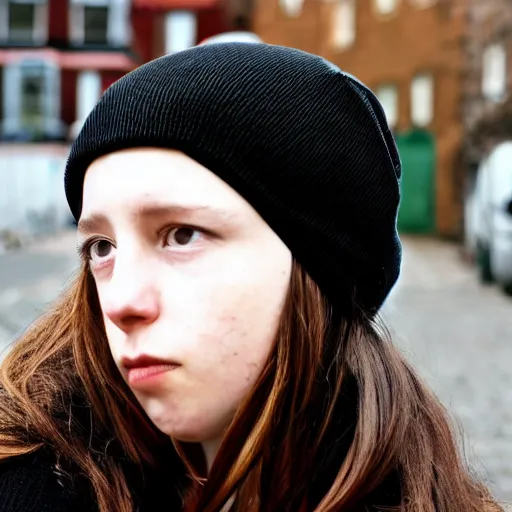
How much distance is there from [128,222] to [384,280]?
52 cm

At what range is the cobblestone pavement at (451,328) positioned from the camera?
3861mm

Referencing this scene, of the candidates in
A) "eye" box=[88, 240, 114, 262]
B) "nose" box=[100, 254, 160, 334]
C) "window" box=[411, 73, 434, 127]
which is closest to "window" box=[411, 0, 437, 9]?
"window" box=[411, 73, 434, 127]

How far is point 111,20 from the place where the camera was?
2139 cm

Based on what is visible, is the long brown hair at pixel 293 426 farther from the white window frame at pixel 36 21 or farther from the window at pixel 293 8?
the white window frame at pixel 36 21

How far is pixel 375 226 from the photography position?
1468 millimetres

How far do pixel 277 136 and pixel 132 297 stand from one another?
356 mm

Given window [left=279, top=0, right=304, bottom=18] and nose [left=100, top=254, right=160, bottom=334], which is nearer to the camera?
nose [left=100, top=254, right=160, bottom=334]

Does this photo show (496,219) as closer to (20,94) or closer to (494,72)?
(494,72)

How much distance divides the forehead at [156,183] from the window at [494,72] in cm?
1460

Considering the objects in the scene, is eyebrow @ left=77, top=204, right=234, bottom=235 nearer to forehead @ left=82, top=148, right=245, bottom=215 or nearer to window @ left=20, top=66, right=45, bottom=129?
forehead @ left=82, top=148, right=245, bottom=215

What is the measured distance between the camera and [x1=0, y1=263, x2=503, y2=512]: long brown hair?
4.24 feet

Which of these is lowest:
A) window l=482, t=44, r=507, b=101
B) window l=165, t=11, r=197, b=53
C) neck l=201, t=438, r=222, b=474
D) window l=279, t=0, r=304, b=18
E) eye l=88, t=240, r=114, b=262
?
window l=165, t=11, r=197, b=53

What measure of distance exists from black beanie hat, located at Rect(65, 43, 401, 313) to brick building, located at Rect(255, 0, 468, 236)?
15.0 meters

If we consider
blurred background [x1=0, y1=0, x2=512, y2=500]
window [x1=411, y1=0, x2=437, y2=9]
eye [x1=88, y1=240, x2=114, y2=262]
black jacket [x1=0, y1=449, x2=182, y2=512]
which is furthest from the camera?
window [x1=411, y1=0, x2=437, y2=9]
